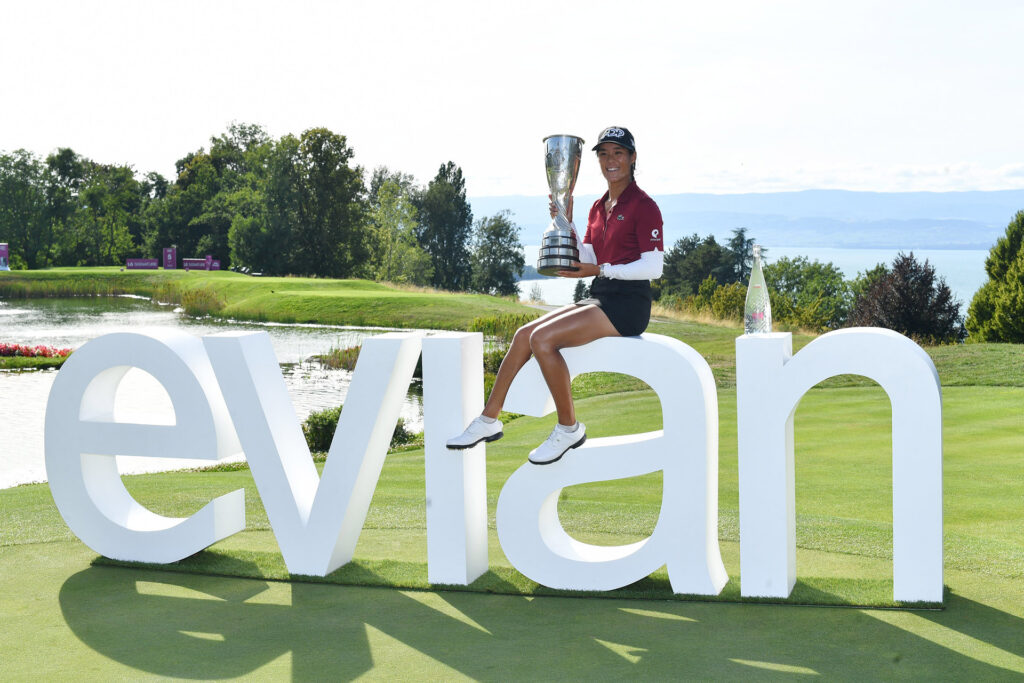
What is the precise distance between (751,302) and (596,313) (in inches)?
45.7

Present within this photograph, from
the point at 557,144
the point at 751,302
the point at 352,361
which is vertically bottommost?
the point at 352,361

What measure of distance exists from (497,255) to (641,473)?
228 ft

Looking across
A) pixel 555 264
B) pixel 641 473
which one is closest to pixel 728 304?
pixel 641 473

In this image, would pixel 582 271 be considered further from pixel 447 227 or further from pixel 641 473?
pixel 447 227

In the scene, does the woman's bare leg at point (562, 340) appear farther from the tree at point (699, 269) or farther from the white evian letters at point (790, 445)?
the tree at point (699, 269)

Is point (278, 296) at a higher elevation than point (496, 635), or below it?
higher

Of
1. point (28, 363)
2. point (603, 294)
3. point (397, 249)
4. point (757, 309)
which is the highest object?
point (397, 249)

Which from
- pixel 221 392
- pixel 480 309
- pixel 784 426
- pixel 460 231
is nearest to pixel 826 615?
pixel 784 426

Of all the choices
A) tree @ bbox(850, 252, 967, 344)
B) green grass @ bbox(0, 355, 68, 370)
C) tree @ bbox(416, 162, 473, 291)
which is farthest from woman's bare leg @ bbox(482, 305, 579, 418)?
tree @ bbox(416, 162, 473, 291)

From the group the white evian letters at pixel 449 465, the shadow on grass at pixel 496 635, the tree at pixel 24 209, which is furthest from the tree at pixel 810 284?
the shadow on grass at pixel 496 635

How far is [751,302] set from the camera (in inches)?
230

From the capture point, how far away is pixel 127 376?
23.8m

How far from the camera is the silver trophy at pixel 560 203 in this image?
5039mm

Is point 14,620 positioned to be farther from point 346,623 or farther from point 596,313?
point 596,313
